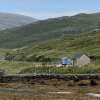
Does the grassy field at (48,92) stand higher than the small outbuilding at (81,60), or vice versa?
the small outbuilding at (81,60)

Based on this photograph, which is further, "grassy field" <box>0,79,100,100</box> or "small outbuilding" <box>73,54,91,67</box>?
"small outbuilding" <box>73,54,91,67</box>

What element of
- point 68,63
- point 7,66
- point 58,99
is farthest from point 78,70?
point 58,99

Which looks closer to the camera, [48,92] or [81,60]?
[48,92]

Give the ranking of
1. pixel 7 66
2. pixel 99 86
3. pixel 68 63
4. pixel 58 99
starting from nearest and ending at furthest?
pixel 58 99
pixel 99 86
pixel 68 63
pixel 7 66

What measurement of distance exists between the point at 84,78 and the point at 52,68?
31695 millimetres

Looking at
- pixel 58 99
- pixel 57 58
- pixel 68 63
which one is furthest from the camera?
pixel 57 58

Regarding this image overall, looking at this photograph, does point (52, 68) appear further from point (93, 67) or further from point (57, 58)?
point (57, 58)

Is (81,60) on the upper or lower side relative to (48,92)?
upper

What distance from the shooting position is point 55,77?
383 ft

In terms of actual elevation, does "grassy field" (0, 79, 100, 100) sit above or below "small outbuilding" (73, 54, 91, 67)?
below

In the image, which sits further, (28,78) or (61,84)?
(28,78)

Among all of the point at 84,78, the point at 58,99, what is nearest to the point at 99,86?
the point at 84,78

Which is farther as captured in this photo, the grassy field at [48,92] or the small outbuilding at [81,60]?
the small outbuilding at [81,60]

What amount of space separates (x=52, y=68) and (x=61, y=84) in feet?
108
